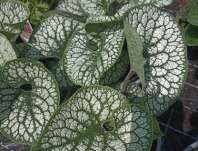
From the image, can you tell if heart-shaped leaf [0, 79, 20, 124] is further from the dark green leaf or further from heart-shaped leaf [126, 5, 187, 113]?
the dark green leaf

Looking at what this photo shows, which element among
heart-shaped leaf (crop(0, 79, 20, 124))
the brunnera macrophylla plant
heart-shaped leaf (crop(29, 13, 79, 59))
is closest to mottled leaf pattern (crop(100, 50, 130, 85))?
the brunnera macrophylla plant

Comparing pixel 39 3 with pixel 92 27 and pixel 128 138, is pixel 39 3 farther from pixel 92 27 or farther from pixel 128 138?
pixel 128 138

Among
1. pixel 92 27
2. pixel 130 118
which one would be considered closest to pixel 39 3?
pixel 92 27

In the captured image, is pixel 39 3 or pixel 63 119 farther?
pixel 39 3

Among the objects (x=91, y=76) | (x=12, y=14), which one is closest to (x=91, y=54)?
(x=91, y=76)

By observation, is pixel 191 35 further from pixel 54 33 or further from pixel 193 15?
pixel 54 33
